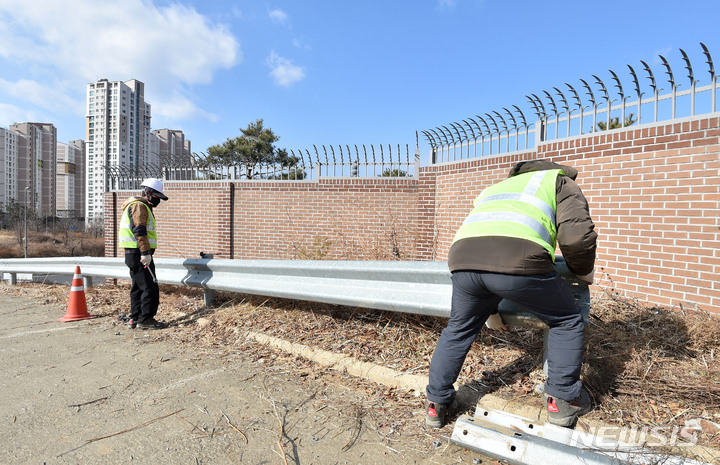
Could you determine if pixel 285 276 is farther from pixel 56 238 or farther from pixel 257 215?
pixel 56 238

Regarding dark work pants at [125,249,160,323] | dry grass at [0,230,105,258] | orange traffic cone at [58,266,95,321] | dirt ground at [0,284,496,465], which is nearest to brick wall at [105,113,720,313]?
dark work pants at [125,249,160,323]

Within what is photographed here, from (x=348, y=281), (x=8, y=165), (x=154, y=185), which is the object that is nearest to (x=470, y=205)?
(x=348, y=281)

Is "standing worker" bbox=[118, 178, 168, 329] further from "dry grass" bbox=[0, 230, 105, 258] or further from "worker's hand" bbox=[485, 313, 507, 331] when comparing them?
"dry grass" bbox=[0, 230, 105, 258]

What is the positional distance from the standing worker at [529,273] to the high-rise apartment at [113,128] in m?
58.3

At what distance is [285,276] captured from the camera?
4.21m

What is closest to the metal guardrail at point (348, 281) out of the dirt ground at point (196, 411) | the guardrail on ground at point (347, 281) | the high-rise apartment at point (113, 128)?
the guardrail on ground at point (347, 281)

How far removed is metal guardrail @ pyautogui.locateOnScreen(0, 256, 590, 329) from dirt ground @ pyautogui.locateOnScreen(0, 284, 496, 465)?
2.15 feet

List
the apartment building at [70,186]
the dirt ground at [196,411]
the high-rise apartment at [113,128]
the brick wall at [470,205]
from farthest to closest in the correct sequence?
1. the apartment building at [70,186]
2. the high-rise apartment at [113,128]
3. the brick wall at [470,205]
4. the dirt ground at [196,411]

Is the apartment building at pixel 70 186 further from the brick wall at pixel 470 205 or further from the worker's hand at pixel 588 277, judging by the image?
the worker's hand at pixel 588 277

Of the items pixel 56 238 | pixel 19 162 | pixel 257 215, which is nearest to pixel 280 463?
pixel 257 215

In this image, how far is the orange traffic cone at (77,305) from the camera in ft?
16.8

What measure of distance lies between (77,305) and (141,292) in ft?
3.38

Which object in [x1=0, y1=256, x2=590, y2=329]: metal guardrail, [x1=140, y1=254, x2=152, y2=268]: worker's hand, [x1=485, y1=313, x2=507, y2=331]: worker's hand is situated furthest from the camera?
[x1=140, y1=254, x2=152, y2=268]: worker's hand

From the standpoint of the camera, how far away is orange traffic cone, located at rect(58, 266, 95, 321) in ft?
16.8
